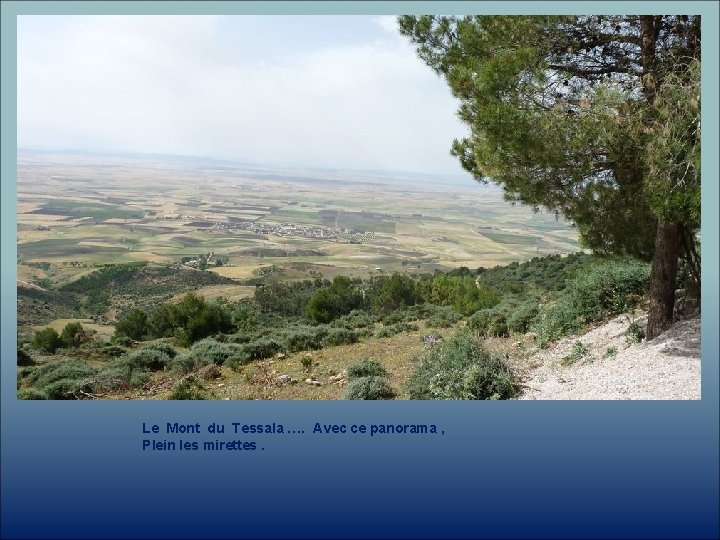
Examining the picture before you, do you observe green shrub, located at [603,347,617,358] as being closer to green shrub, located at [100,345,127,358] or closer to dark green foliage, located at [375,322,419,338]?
dark green foliage, located at [375,322,419,338]

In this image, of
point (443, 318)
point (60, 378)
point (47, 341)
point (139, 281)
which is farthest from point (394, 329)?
point (139, 281)

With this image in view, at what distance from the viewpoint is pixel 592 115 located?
7.25 m

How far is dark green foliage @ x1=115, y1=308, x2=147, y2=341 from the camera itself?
55.5 ft

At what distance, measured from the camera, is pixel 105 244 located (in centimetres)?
2422

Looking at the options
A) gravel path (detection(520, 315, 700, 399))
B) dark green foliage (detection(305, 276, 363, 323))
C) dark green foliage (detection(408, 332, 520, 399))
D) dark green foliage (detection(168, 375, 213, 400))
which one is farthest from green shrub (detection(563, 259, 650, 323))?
dark green foliage (detection(305, 276, 363, 323))

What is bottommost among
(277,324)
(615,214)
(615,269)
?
(277,324)

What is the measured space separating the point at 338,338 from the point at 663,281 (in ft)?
23.9

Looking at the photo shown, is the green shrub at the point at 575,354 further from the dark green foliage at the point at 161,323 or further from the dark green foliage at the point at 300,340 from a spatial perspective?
the dark green foliage at the point at 161,323

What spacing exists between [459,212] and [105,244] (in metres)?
18.1

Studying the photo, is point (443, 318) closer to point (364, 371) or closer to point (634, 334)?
point (364, 371)

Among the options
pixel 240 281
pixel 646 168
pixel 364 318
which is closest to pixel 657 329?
pixel 646 168

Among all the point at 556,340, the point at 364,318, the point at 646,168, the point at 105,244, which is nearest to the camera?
the point at 646,168

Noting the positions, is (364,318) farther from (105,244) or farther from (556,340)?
(105,244)

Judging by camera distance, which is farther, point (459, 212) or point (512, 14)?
point (459, 212)
